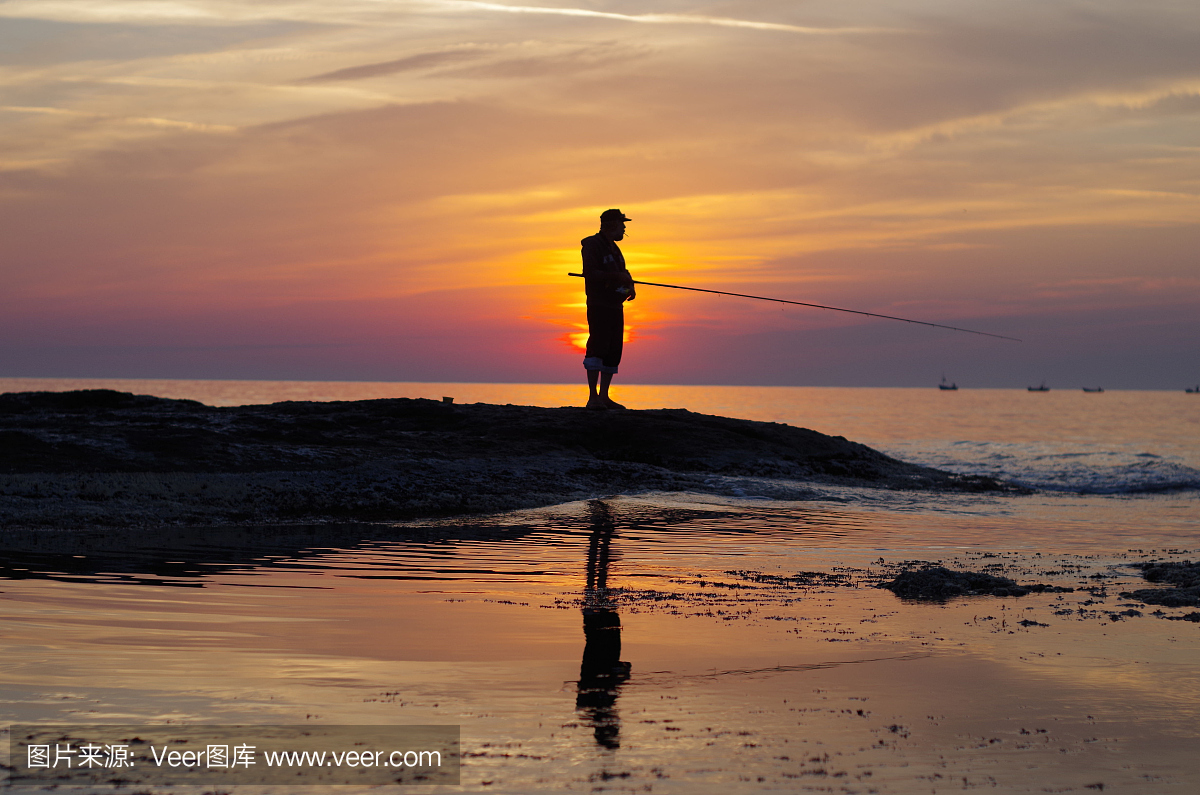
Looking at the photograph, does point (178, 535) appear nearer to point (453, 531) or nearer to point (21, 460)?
point (453, 531)

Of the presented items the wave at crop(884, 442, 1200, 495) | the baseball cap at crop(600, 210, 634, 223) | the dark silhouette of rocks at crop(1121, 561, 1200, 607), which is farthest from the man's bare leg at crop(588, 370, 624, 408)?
the dark silhouette of rocks at crop(1121, 561, 1200, 607)

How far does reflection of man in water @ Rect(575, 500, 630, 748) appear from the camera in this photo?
16.2 ft

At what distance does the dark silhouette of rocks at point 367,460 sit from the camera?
523 inches

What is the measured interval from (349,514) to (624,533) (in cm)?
388

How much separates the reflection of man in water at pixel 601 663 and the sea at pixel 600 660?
0.03m


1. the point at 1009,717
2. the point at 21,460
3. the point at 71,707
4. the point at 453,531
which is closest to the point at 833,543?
the point at 453,531

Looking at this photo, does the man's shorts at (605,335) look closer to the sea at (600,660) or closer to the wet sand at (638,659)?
the sea at (600,660)

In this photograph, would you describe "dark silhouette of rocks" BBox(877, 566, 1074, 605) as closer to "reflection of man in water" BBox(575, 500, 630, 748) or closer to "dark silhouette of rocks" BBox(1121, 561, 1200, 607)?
"dark silhouette of rocks" BBox(1121, 561, 1200, 607)

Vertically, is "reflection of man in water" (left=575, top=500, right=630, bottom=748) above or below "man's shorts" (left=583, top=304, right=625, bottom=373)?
below

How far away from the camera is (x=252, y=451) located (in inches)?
653

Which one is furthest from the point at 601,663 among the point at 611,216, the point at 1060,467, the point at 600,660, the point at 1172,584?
the point at 1060,467

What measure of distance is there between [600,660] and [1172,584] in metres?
6.22

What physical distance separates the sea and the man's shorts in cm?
781

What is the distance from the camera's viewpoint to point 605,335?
778 inches
